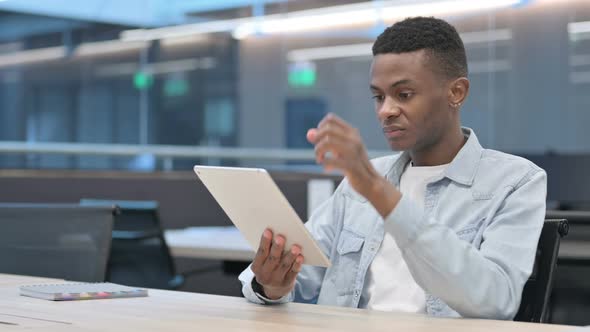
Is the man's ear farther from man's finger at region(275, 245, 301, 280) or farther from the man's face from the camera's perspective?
man's finger at region(275, 245, 301, 280)

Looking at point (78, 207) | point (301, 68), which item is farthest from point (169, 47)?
point (78, 207)

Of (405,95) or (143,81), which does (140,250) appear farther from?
(143,81)

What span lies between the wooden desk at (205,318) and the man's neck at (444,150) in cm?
39

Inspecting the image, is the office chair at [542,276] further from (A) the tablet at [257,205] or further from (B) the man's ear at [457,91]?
(A) the tablet at [257,205]

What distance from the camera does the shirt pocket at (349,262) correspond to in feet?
6.04

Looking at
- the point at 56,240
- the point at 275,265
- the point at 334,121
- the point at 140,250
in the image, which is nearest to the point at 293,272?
the point at 275,265

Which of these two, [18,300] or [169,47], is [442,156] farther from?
[169,47]

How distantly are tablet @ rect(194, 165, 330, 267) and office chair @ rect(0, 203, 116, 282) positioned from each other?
765mm

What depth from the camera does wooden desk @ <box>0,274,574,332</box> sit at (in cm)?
144

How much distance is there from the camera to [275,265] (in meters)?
1.68

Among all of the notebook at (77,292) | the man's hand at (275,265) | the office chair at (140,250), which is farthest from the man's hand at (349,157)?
the office chair at (140,250)

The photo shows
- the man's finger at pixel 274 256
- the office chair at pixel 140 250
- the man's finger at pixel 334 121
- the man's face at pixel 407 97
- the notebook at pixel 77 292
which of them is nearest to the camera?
the man's finger at pixel 334 121

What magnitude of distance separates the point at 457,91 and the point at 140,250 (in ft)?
9.24

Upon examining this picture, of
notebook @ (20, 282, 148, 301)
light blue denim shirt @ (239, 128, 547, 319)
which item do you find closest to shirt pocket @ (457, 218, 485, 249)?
light blue denim shirt @ (239, 128, 547, 319)
